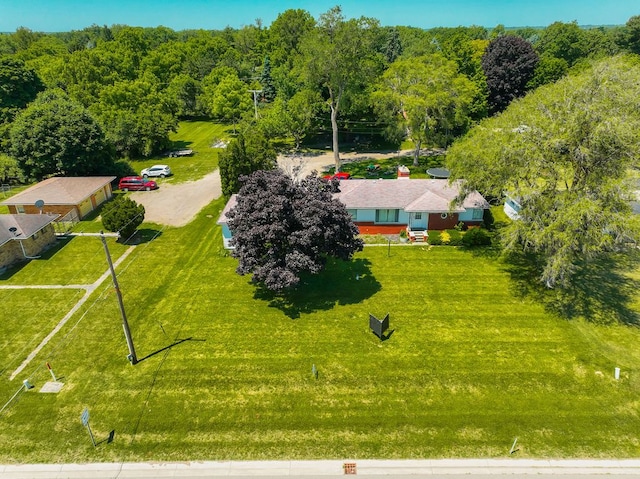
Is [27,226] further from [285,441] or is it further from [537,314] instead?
[537,314]

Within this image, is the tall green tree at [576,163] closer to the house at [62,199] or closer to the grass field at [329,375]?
the grass field at [329,375]

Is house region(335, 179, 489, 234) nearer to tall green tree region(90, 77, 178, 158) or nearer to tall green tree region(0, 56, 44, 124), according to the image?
tall green tree region(90, 77, 178, 158)

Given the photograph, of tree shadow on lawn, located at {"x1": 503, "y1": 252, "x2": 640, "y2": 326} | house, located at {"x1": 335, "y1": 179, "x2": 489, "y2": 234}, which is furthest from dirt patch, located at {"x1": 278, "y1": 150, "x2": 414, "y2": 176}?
tree shadow on lawn, located at {"x1": 503, "y1": 252, "x2": 640, "y2": 326}

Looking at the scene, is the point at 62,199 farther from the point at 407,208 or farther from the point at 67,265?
the point at 407,208

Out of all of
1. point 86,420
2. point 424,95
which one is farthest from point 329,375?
point 424,95

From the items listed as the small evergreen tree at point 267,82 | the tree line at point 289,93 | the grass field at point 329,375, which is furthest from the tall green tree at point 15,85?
the grass field at point 329,375

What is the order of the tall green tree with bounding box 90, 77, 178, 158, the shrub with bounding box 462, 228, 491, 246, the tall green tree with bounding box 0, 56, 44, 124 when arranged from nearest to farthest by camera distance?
1. the shrub with bounding box 462, 228, 491, 246
2. the tall green tree with bounding box 90, 77, 178, 158
3. the tall green tree with bounding box 0, 56, 44, 124
